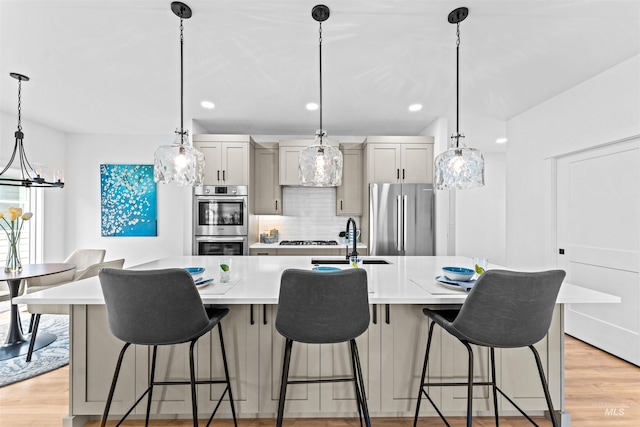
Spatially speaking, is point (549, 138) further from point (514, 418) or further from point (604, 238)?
point (514, 418)

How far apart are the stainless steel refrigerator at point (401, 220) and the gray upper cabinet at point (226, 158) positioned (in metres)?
1.74

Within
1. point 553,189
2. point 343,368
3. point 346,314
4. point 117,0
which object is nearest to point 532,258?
point 553,189

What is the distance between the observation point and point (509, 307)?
4.33 ft

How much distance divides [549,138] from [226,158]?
3.81 m

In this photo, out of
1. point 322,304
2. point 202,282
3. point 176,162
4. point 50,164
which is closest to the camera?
point 322,304

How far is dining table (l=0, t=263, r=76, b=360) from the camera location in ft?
8.66

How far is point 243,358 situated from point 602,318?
126 inches

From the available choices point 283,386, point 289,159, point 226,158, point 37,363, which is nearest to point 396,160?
point 289,159

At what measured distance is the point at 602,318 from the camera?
9.40 ft

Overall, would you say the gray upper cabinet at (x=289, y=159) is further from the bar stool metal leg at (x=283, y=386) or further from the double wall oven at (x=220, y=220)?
the bar stool metal leg at (x=283, y=386)

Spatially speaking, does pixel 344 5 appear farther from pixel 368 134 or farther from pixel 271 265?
pixel 368 134

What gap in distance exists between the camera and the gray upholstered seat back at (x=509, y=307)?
51.5 inches

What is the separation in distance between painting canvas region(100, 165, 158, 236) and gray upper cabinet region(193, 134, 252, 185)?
1.22 m

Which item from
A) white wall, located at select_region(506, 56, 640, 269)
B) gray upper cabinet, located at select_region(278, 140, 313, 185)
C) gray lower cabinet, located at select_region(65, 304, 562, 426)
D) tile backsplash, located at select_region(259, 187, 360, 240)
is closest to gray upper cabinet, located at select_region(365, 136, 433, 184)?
tile backsplash, located at select_region(259, 187, 360, 240)
